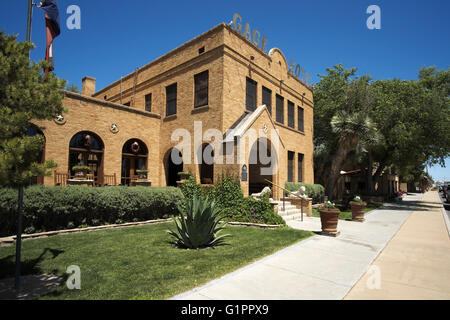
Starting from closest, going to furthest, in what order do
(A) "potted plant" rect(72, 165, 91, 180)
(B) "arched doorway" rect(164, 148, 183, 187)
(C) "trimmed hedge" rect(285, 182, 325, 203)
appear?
1. (A) "potted plant" rect(72, 165, 91, 180)
2. (B) "arched doorway" rect(164, 148, 183, 187)
3. (C) "trimmed hedge" rect(285, 182, 325, 203)

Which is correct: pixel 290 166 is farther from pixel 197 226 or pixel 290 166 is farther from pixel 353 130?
pixel 197 226

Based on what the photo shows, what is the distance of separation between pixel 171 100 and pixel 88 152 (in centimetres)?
597

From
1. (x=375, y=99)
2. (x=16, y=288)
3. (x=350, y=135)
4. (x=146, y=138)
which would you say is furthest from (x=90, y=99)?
(x=375, y=99)

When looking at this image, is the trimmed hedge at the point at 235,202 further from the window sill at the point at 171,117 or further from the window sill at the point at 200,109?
the window sill at the point at 171,117

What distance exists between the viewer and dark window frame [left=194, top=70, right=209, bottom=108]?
14539mm

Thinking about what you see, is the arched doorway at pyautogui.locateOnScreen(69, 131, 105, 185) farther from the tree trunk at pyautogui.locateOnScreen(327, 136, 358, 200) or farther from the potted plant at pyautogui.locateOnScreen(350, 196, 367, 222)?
the tree trunk at pyautogui.locateOnScreen(327, 136, 358, 200)

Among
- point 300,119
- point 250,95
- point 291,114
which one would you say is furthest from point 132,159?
point 300,119

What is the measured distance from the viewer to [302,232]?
8.84 m

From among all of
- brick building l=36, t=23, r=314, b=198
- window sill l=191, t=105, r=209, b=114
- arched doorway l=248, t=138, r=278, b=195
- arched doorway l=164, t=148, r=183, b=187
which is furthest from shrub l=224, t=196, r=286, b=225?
arched doorway l=164, t=148, r=183, b=187

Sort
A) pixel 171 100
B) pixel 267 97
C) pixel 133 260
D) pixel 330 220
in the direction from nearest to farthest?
pixel 133 260 < pixel 330 220 < pixel 171 100 < pixel 267 97

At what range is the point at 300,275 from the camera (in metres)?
4.87

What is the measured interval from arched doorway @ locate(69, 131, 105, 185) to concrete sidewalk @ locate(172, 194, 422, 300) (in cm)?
1107
